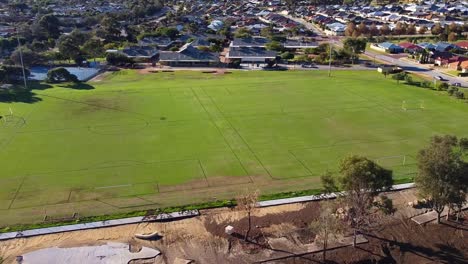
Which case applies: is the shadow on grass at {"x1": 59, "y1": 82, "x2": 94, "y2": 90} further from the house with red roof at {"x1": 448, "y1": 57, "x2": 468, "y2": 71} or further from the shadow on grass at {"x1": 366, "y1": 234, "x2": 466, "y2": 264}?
the house with red roof at {"x1": 448, "y1": 57, "x2": 468, "y2": 71}

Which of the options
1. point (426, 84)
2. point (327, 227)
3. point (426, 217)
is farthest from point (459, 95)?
point (327, 227)

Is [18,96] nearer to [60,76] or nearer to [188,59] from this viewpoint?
[60,76]

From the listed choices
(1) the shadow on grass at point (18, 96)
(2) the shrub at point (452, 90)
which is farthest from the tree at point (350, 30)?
(1) the shadow on grass at point (18, 96)

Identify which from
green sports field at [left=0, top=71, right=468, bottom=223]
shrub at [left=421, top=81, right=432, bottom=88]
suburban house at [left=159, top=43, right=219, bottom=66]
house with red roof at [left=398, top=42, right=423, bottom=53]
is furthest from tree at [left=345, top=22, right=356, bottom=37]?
shrub at [left=421, top=81, right=432, bottom=88]

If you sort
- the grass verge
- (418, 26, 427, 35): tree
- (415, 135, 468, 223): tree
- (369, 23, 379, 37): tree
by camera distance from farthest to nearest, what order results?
1. (418, 26, 427, 35): tree
2. (369, 23, 379, 37): tree
3. the grass verge
4. (415, 135, 468, 223): tree

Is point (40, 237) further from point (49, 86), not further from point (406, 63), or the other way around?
point (406, 63)
